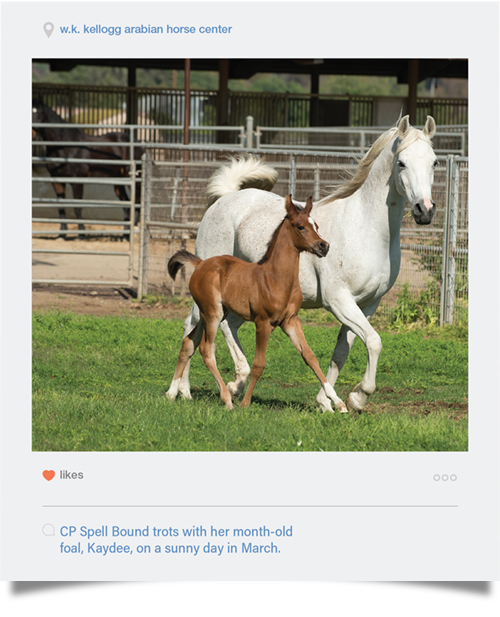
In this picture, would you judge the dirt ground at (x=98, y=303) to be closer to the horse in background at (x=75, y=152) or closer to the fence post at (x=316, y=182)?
the fence post at (x=316, y=182)

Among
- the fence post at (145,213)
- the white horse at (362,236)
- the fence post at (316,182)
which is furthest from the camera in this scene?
the fence post at (145,213)

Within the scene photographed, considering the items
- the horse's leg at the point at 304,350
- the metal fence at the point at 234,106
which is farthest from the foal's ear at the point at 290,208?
the metal fence at the point at 234,106

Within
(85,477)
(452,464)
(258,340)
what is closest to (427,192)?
(258,340)

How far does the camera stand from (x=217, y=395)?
22.8 feet

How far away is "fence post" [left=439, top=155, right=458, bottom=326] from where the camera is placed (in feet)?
37.0

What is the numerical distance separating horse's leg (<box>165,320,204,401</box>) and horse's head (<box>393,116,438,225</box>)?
204 centimetres

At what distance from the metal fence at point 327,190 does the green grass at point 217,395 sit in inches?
43.3

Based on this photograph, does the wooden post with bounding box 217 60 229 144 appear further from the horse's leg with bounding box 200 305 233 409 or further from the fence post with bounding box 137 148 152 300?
the horse's leg with bounding box 200 305 233 409

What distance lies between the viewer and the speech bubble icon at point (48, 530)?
380cm

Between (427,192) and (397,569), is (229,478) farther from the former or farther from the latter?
(427,192)

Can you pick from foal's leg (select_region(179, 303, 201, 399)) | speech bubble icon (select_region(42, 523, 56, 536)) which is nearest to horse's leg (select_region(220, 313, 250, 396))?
foal's leg (select_region(179, 303, 201, 399))

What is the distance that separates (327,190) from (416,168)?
280 inches

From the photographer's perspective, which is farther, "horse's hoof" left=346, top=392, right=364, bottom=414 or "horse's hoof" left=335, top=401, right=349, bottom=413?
"horse's hoof" left=346, top=392, right=364, bottom=414
